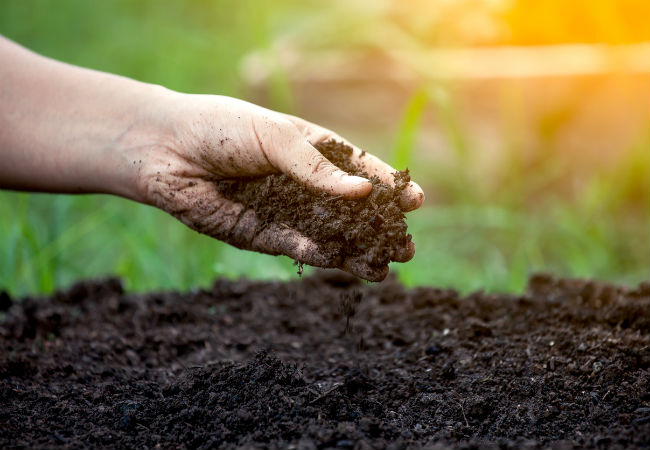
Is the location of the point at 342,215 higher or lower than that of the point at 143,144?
lower

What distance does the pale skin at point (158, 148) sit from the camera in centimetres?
154

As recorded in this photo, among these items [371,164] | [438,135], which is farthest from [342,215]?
[438,135]

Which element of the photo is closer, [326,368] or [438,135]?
[326,368]

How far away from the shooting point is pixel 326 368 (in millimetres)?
1704

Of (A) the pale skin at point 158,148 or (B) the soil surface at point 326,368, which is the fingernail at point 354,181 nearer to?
(A) the pale skin at point 158,148

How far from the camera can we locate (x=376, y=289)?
2.26 metres

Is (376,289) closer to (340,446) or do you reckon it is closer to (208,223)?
(208,223)

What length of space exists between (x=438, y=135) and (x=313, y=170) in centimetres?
263

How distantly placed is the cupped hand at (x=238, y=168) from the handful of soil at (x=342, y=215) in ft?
0.07

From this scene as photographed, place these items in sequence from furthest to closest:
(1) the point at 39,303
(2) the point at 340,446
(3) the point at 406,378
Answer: (1) the point at 39,303 → (3) the point at 406,378 → (2) the point at 340,446

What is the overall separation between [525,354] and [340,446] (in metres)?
0.62

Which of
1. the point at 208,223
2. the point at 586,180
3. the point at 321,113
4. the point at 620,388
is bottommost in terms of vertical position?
the point at 620,388

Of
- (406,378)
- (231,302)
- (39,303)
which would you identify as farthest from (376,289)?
(39,303)

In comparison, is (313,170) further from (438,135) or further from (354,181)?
(438,135)
